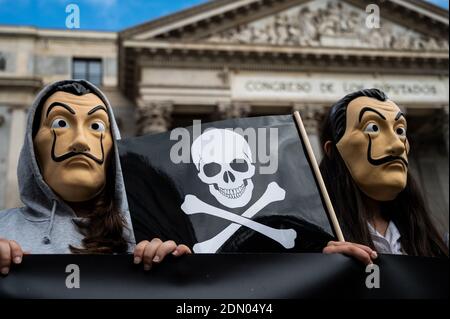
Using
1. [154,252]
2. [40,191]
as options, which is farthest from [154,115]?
[154,252]

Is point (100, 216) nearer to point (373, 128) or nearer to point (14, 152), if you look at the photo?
point (373, 128)

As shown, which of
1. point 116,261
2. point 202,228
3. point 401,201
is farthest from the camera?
point 401,201

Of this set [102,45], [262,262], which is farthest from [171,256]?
[102,45]

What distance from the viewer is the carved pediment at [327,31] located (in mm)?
23891

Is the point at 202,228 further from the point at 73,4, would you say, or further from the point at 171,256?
the point at 73,4

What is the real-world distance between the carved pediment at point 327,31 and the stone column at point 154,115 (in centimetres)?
384

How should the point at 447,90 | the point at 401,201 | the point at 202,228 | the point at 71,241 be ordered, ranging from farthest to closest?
1. the point at 447,90
2. the point at 401,201
3. the point at 71,241
4. the point at 202,228

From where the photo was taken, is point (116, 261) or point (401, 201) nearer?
point (116, 261)

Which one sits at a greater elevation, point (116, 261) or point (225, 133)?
point (225, 133)

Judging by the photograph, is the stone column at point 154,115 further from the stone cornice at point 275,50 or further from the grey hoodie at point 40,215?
the grey hoodie at point 40,215

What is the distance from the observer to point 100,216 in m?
3.16

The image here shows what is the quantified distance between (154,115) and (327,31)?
8691 mm

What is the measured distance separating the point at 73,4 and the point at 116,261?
2286mm

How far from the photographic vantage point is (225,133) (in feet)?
9.98
